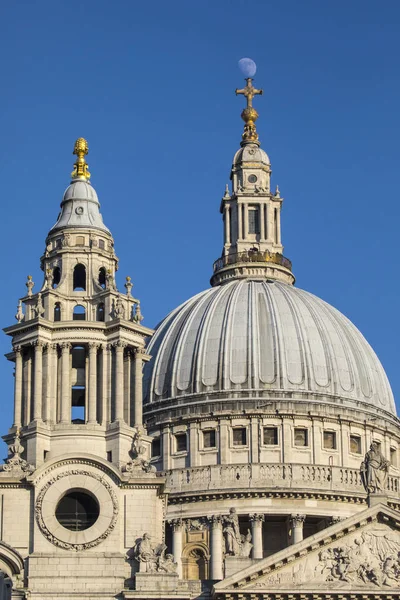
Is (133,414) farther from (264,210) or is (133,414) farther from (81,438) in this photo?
(264,210)

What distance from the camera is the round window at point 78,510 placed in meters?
107

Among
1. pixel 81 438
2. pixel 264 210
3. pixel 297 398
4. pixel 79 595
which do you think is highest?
pixel 264 210

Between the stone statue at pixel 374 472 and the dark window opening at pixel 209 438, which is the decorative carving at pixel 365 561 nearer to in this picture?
the stone statue at pixel 374 472

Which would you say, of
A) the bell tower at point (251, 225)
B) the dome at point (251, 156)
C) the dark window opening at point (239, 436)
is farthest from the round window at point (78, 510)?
the dome at point (251, 156)

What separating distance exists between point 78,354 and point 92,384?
290cm

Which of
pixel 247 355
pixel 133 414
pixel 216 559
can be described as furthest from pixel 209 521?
pixel 133 414

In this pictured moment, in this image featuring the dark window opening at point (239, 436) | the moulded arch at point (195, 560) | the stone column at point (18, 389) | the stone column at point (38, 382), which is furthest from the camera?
the dark window opening at point (239, 436)

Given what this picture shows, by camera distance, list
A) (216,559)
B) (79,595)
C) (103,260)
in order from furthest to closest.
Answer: (216,559) < (103,260) < (79,595)

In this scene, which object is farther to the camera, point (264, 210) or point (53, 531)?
point (264, 210)

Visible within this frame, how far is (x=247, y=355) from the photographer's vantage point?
13762 centimetres

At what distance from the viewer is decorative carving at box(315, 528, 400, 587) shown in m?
107

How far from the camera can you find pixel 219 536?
425 ft

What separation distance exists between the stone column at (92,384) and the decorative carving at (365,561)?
13.9 m

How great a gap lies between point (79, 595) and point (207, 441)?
3105 cm
